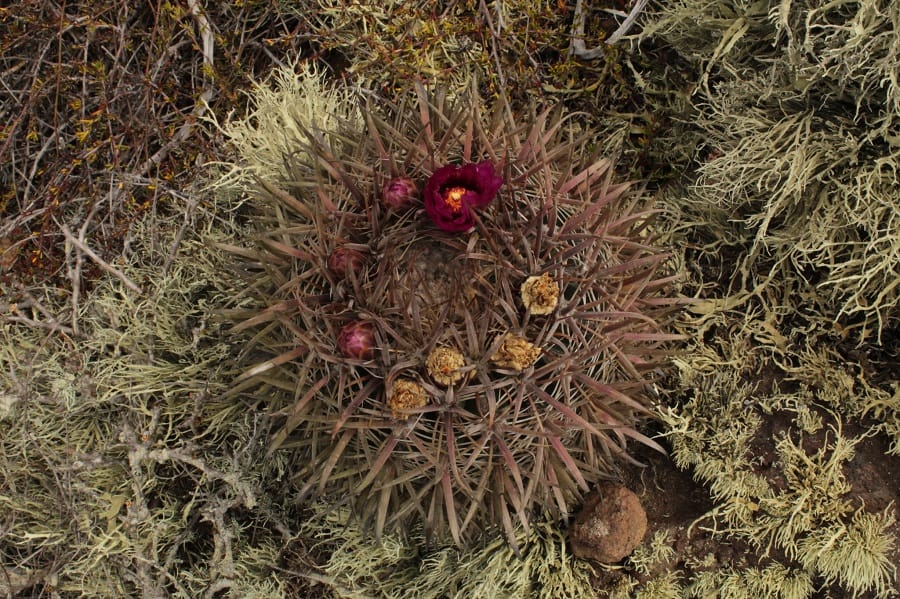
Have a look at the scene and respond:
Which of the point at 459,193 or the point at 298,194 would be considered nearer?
the point at 459,193

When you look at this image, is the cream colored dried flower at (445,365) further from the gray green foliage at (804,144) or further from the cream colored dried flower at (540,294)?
the gray green foliage at (804,144)

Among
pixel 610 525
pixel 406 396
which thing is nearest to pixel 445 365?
pixel 406 396

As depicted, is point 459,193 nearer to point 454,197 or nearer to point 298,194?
point 454,197

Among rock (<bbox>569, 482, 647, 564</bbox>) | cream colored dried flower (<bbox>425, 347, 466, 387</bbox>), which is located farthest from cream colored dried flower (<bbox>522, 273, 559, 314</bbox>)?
rock (<bbox>569, 482, 647, 564</bbox>)

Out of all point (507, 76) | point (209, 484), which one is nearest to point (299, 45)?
point (507, 76)

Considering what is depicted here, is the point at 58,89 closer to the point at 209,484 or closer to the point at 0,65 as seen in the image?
the point at 0,65

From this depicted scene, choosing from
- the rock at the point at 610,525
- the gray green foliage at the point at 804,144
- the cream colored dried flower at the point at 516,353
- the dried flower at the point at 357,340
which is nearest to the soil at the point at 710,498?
the rock at the point at 610,525
